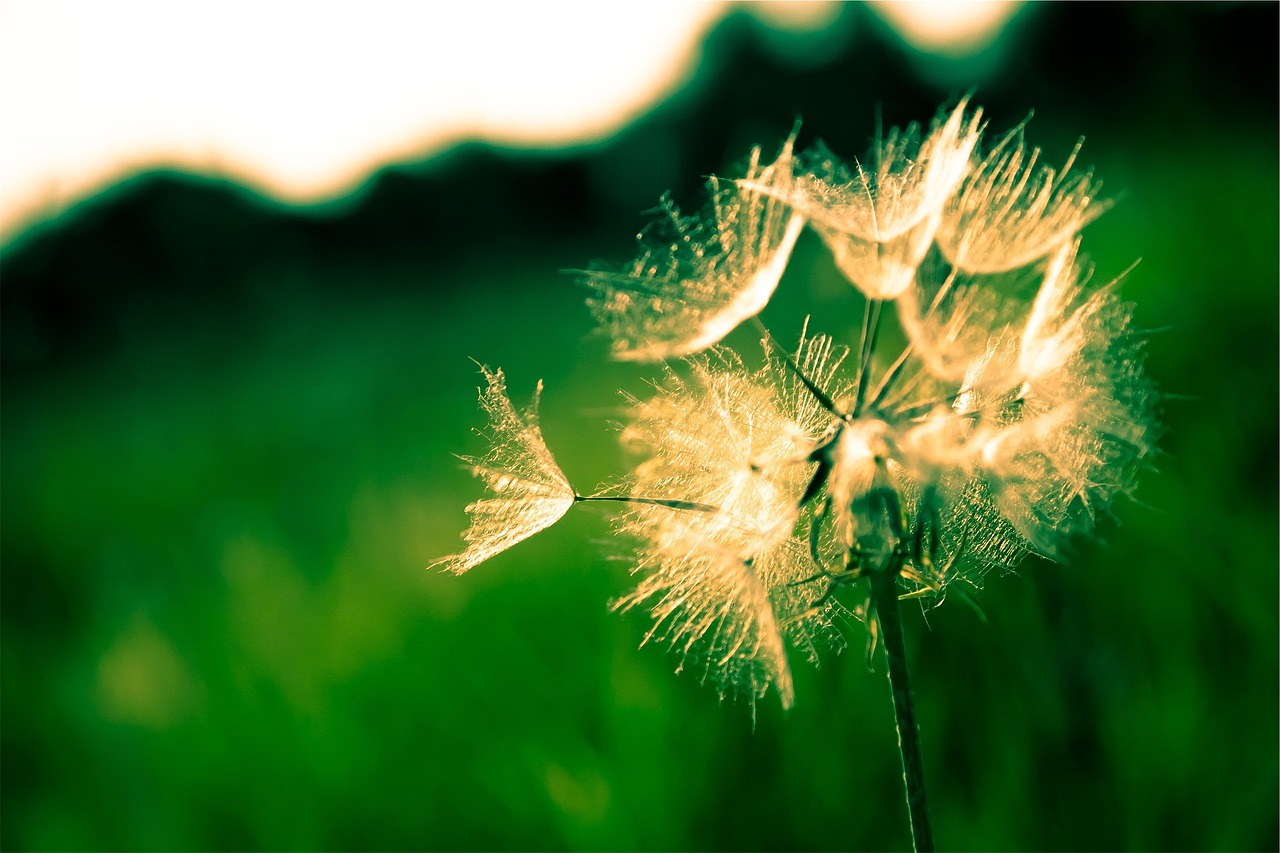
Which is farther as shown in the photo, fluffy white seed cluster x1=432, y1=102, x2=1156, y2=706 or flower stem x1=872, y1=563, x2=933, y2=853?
fluffy white seed cluster x1=432, y1=102, x2=1156, y2=706

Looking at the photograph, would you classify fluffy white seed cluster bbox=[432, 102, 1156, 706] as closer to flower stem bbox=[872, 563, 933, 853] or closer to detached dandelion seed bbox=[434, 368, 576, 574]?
detached dandelion seed bbox=[434, 368, 576, 574]

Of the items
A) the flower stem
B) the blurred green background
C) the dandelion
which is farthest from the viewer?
the blurred green background

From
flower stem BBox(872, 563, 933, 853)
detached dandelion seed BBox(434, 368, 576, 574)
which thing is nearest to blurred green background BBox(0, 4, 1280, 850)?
detached dandelion seed BBox(434, 368, 576, 574)

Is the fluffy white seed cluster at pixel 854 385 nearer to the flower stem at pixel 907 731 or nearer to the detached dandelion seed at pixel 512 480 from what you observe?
the detached dandelion seed at pixel 512 480

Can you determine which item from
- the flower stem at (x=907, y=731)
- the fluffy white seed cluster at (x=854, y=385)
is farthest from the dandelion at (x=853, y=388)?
the flower stem at (x=907, y=731)

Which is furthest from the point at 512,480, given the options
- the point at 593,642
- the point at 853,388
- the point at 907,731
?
the point at 593,642

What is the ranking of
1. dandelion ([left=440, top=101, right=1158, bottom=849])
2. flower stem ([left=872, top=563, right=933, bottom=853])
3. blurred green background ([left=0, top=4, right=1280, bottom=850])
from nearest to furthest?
flower stem ([left=872, top=563, right=933, bottom=853]) → dandelion ([left=440, top=101, right=1158, bottom=849]) → blurred green background ([left=0, top=4, right=1280, bottom=850])

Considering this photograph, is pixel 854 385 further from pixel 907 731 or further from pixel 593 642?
pixel 593 642

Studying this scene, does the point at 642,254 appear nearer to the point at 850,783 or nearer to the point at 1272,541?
the point at 850,783
